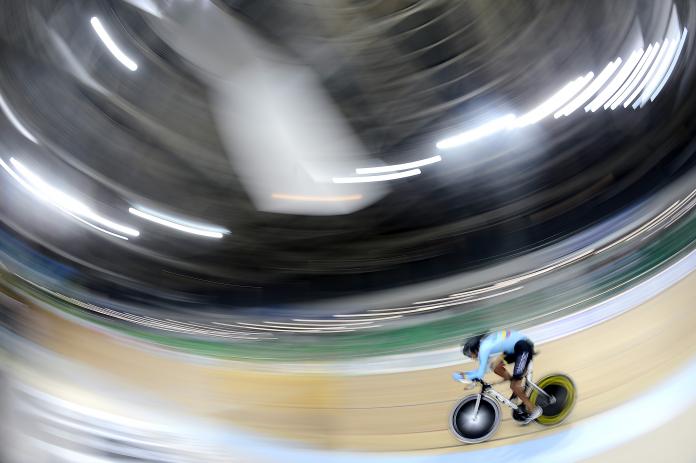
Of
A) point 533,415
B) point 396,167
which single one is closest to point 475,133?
point 396,167

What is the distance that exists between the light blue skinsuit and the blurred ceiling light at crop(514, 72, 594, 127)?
0.38 ft

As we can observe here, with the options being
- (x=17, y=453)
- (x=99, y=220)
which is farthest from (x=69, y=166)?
(x=17, y=453)

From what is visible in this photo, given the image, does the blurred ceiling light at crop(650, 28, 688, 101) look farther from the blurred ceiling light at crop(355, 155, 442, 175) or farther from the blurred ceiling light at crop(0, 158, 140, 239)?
the blurred ceiling light at crop(0, 158, 140, 239)

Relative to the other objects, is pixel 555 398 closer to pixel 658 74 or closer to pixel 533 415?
pixel 533 415

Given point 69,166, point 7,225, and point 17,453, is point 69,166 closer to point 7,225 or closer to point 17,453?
point 7,225

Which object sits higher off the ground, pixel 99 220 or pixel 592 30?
pixel 592 30

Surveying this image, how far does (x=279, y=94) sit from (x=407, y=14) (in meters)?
0.09

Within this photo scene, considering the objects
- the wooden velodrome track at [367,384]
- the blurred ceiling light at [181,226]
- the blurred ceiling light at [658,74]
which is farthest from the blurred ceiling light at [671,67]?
the blurred ceiling light at [181,226]

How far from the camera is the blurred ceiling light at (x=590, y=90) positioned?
0.46 metres

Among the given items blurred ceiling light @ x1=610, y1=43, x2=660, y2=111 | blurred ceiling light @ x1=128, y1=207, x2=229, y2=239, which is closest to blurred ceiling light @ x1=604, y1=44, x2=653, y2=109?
blurred ceiling light @ x1=610, y1=43, x2=660, y2=111

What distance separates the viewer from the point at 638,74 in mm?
478

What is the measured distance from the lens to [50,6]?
0.53 metres

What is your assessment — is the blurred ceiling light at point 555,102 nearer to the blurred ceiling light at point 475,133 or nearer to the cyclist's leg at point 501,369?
the blurred ceiling light at point 475,133

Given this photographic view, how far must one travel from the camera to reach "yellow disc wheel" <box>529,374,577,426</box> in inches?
15.7
